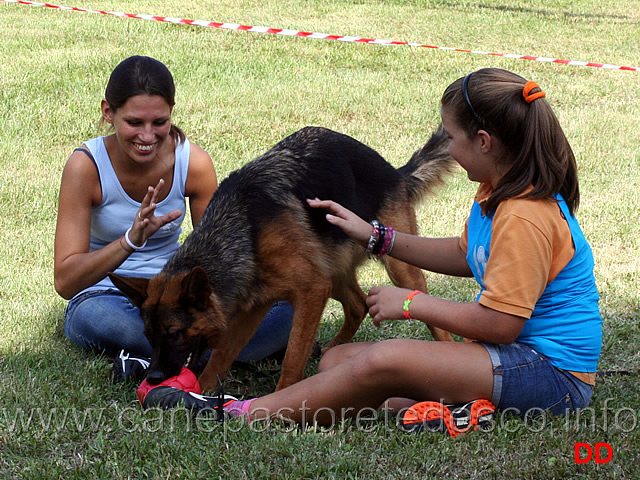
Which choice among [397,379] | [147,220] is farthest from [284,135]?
[397,379]

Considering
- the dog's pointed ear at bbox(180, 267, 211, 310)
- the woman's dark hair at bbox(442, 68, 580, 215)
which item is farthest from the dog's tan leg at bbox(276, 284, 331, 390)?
the woman's dark hair at bbox(442, 68, 580, 215)

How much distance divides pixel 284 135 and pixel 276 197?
6051mm

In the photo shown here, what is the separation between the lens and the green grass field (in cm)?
345

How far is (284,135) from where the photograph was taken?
405 inches

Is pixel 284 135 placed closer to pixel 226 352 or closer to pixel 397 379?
pixel 226 352

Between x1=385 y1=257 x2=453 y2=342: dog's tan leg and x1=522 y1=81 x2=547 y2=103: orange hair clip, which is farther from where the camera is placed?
x1=385 y1=257 x2=453 y2=342: dog's tan leg

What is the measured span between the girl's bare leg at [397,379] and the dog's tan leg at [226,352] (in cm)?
92

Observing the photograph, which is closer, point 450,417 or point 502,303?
point 502,303

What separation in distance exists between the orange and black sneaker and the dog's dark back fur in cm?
122

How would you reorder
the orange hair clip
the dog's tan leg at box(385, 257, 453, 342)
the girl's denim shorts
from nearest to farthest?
the orange hair clip, the girl's denim shorts, the dog's tan leg at box(385, 257, 453, 342)

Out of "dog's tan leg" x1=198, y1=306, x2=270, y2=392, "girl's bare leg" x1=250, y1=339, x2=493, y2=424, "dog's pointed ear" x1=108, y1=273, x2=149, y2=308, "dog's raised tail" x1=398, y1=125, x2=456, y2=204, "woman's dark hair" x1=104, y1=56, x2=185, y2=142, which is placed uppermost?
"woman's dark hair" x1=104, y1=56, x2=185, y2=142

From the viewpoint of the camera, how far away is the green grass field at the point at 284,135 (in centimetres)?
345

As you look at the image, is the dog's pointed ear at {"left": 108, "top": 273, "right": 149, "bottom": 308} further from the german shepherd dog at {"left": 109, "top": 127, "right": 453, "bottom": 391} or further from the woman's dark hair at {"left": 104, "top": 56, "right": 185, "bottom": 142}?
the woman's dark hair at {"left": 104, "top": 56, "right": 185, "bottom": 142}

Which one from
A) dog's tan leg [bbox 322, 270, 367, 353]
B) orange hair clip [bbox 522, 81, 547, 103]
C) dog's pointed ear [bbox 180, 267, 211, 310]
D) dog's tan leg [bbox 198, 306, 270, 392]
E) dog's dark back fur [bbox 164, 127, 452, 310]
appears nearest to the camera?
orange hair clip [bbox 522, 81, 547, 103]
